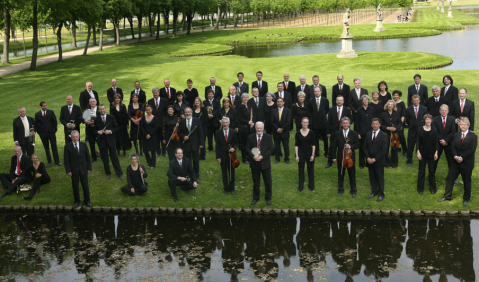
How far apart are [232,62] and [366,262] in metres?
29.8

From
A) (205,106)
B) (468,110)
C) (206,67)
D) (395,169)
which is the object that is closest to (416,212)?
(395,169)

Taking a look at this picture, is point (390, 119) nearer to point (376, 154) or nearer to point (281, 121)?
point (376, 154)

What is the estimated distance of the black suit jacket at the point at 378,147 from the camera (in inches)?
502

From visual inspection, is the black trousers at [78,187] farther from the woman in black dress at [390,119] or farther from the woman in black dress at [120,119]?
the woman in black dress at [390,119]

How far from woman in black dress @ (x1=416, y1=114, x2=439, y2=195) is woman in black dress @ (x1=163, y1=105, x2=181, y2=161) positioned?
7089 mm

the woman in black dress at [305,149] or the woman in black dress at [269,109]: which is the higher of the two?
the woman in black dress at [269,109]

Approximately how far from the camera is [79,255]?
11.1 m

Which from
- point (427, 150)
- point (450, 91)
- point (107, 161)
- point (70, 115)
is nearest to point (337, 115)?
point (427, 150)

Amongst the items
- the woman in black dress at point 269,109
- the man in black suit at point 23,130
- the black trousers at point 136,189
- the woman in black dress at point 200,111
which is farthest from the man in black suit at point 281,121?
the man in black suit at point 23,130

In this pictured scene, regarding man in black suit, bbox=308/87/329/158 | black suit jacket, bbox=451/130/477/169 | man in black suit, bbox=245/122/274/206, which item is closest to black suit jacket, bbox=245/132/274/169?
man in black suit, bbox=245/122/274/206

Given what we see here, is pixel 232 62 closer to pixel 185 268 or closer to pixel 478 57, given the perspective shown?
pixel 478 57

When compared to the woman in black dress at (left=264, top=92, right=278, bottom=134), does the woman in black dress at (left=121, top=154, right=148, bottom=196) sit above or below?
below

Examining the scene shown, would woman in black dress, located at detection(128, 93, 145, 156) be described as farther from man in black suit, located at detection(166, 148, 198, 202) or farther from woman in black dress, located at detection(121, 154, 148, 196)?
man in black suit, located at detection(166, 148, 198, 202)

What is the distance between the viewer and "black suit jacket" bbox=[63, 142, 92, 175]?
524 inches
